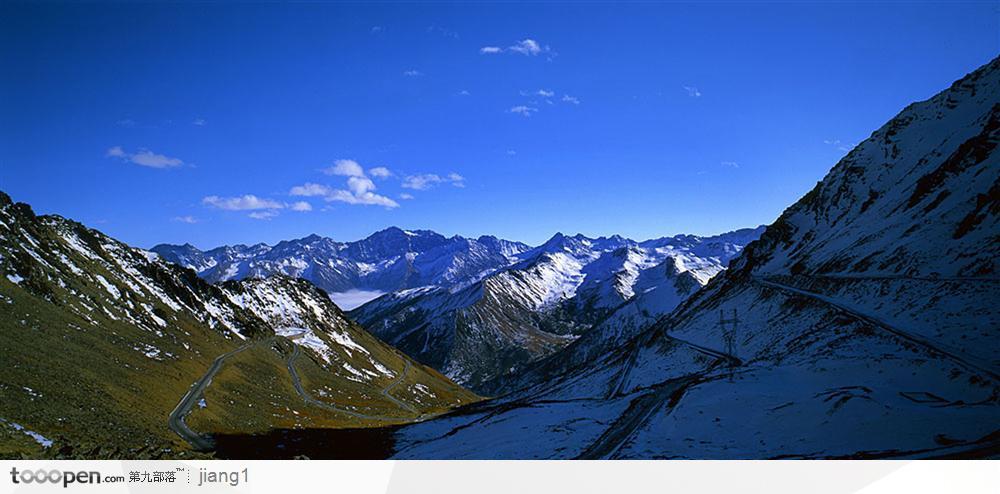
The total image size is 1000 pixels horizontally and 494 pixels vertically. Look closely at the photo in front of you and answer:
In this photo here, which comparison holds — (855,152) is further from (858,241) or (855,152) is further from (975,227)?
(975,227)

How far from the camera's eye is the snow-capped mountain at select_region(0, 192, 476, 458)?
40281 mm

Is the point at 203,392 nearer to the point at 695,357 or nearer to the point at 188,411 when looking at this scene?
the point at 188,411

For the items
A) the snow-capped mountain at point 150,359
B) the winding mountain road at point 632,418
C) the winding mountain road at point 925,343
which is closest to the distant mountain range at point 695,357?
the winding mountain road at point 925,343

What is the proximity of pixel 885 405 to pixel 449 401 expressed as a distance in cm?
12412

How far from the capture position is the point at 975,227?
46.2m

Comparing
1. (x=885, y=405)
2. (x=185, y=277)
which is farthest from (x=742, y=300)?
(x=185, y=277)

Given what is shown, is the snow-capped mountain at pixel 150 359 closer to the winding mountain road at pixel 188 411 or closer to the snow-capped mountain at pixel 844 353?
the winding mountain road at pixel 188 411

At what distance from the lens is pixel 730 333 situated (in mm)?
67875

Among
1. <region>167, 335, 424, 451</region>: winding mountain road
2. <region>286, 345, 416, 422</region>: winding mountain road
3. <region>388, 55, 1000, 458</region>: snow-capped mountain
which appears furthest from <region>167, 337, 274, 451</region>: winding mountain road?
<region>388, 55, 1000, 458</region>: snow-capped mountain

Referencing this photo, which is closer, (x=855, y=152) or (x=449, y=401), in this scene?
(x=855, y=152)
